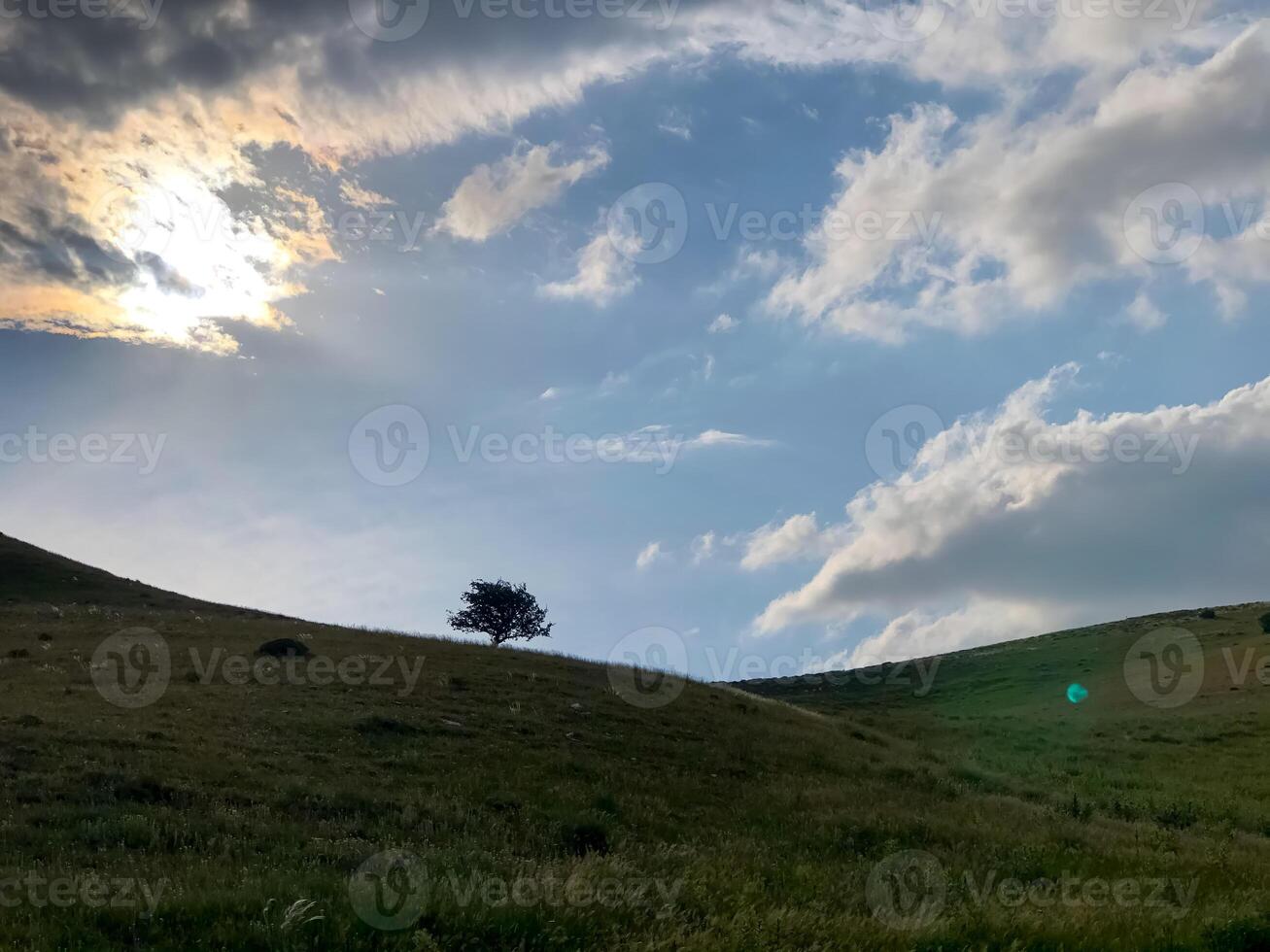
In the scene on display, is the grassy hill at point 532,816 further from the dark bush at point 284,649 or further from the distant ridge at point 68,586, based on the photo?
the distant ridge at point 68,586

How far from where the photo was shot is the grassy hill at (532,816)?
26.3 feet

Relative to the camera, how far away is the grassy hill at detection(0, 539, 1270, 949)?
26.3ft

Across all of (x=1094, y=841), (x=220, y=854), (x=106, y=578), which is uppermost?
(x=106, y=578)

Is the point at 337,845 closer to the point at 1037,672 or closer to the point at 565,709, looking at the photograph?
the point at 565,709

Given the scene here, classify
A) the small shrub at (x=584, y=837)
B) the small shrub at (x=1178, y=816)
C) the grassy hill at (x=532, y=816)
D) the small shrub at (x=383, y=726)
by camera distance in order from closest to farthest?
the grassy hill at (x=532, y=816), the small shrub at (x=584, y=837), the small shrub at (x=383, y=726), the small shrub at (x=1178, y=816)

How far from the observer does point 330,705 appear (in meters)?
22.0

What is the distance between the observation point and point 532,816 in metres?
14.6

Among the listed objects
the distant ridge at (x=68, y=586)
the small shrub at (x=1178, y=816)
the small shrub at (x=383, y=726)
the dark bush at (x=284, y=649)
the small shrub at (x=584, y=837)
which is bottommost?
the small shrub at (x=1178, y=816)

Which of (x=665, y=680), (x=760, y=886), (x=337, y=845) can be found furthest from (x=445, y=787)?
(x=665, y=680)

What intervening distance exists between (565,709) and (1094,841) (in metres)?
14.6

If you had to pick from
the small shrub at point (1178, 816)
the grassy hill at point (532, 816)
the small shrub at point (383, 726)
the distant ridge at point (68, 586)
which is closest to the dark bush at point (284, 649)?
the grassy hill at point (532, 816)

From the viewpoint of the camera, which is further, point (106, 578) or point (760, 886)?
point (106, 578)

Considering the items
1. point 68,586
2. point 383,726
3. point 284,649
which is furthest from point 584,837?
point 68,586

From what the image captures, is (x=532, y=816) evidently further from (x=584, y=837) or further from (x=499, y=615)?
(x=499, y=615)
